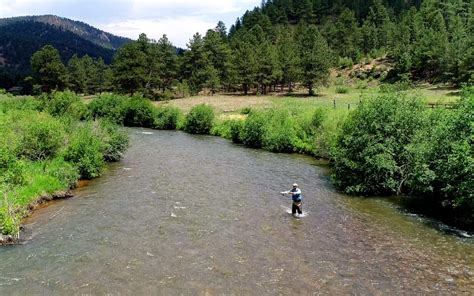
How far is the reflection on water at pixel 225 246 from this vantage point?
2053cm

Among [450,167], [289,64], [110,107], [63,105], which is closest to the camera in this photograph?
[450,167]

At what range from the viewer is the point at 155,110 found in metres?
81.2

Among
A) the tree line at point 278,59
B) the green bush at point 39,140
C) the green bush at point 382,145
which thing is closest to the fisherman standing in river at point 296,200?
the green bush at point 382,145

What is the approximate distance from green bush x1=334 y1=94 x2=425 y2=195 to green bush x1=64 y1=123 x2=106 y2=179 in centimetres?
2175

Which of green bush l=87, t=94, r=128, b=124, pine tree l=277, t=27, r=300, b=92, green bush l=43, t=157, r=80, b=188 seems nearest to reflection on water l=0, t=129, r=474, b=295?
green bush l=43, t=157, r=80, b=188

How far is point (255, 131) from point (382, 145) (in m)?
26.8

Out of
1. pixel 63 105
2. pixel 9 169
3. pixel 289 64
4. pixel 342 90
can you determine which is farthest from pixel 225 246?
pixel 289 64

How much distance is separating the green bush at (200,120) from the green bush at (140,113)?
992 cm

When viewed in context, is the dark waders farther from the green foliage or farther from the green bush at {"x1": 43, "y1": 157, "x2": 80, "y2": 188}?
the green foliage

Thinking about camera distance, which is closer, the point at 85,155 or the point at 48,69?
the point at 85,155

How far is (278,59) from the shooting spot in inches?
4486

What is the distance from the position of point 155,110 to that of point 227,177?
4331cm

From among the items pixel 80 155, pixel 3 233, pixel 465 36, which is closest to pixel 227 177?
pixel 80 155

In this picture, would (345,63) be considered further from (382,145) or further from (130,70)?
(382,145)
